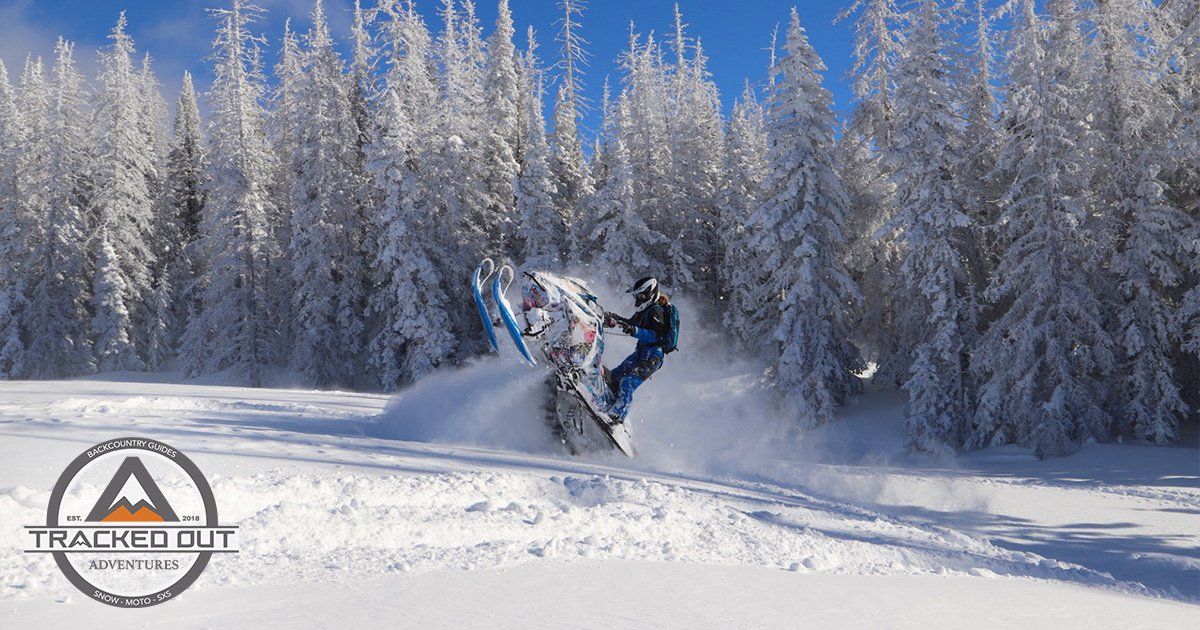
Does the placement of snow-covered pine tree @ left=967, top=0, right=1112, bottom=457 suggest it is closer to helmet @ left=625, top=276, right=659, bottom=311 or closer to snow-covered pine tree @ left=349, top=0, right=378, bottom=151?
helmet @ left=625, top=276, right=659, bottom=311

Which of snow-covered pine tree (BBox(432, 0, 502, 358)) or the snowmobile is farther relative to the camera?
snow-covered pine tree (BBox(432, 0, 502, 358))

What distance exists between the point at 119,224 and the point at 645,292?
110ft

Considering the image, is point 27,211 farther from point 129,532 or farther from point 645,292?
point 129,532

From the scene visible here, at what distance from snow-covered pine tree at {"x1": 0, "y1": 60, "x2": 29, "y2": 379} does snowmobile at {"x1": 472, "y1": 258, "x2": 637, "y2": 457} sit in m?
33.3

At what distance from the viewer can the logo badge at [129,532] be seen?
168 inches

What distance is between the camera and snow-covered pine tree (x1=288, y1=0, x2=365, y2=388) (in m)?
30.6

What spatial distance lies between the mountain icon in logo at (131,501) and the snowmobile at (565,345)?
490 cm

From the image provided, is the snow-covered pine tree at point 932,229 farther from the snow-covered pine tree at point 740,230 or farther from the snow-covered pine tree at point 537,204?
the snow-covered pine tree at point 537,204

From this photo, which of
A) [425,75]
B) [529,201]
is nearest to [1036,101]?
[529,201]

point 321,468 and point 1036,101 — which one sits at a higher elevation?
point 1036,101

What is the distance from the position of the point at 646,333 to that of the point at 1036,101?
13865 mm

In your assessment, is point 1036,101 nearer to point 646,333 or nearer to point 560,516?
point 646,333

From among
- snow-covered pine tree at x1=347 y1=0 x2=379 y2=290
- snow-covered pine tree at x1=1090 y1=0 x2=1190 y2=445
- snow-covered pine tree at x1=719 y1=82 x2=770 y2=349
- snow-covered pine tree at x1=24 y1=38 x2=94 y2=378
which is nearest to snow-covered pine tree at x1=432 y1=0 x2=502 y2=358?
snow-covered pine tree at x1=347 y1=0 x2=379 y2=290

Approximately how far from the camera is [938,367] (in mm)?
19984
